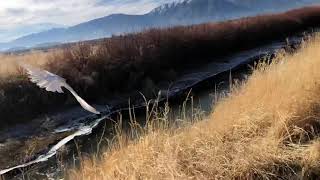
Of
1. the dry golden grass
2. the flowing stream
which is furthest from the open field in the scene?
the dry golden grass

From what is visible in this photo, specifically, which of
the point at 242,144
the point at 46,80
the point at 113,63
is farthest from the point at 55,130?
the point at 242,144

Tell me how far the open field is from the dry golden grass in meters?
6.77

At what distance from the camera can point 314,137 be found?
5785 mm

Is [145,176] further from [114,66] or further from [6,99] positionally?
[114,66]

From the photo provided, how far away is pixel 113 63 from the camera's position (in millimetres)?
15406

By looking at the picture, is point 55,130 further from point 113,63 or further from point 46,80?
point 46,80

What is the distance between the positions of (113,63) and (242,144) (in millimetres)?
10297

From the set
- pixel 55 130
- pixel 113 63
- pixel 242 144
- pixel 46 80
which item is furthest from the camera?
pixel 113 63

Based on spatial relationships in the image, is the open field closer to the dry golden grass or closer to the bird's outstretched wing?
the bird's outstretched wing

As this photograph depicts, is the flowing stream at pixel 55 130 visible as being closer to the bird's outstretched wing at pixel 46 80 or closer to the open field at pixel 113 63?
the open field at pixel 113 63

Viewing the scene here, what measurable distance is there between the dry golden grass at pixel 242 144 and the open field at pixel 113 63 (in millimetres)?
6769

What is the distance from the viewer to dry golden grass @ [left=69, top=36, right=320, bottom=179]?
16.5 feet

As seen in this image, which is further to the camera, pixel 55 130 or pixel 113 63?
pixel 113 63

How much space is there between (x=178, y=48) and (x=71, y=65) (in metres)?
5.30
